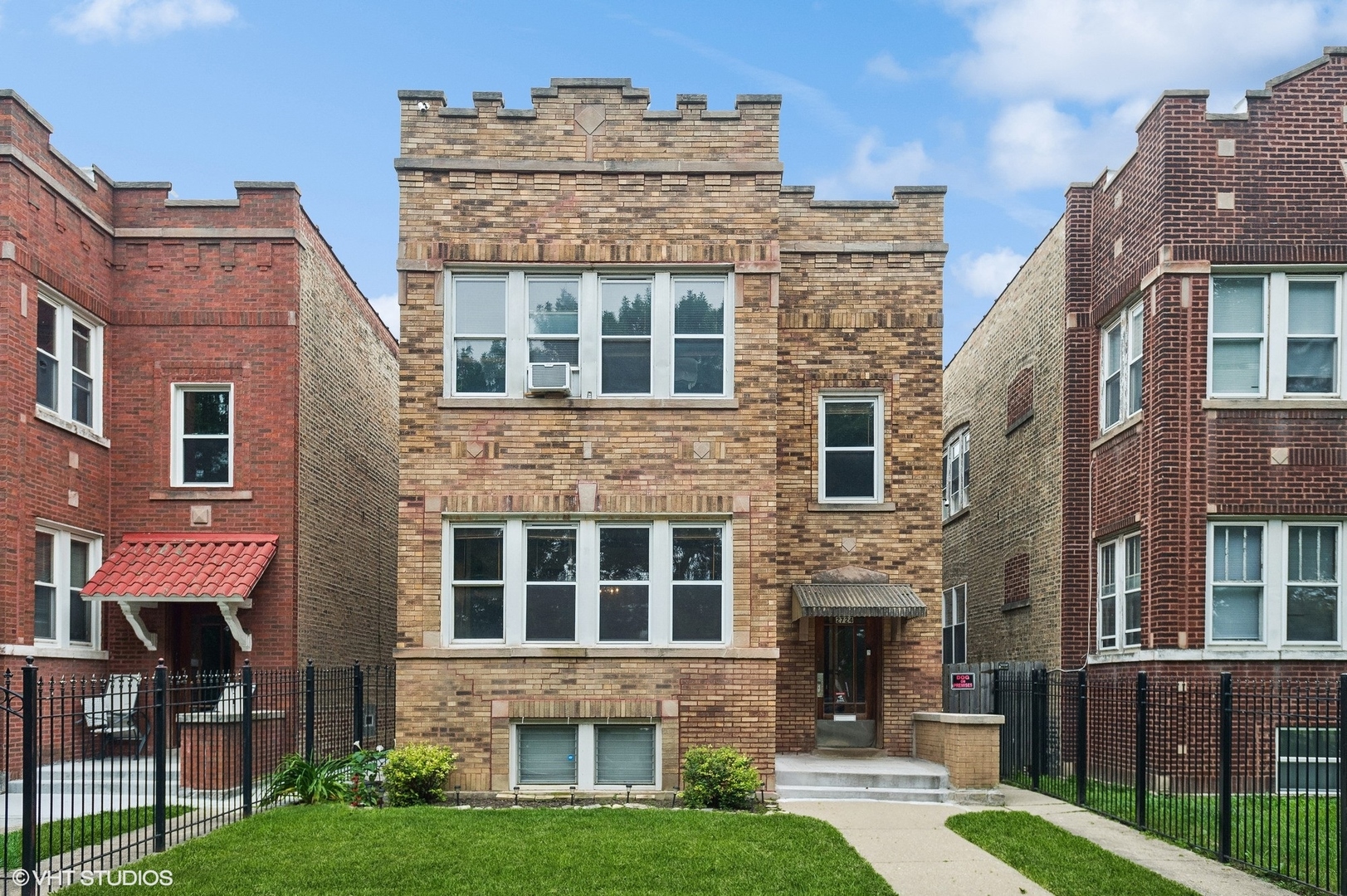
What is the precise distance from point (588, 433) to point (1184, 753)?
27.5ft

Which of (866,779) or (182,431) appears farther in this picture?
(182,431)

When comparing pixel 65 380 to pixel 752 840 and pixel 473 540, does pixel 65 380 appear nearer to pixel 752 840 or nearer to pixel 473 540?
pixel 473 540

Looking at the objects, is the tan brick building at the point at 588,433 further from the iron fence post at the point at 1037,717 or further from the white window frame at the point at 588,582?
the iron fence post at the point at 1037,717

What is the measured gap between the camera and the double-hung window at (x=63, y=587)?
1784 centimetres

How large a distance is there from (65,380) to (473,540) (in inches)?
262

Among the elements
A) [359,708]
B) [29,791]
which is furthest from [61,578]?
[29,791]

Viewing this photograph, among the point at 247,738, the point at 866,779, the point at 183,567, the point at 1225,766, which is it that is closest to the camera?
the point at 1225,766

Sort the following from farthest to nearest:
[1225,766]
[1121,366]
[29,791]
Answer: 1. [1121,366]
2. [1225,766]
3. [29,791]

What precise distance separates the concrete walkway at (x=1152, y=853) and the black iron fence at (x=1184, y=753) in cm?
22

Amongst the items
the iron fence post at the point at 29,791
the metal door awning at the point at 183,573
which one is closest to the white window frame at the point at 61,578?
the metal door awning at the point at 183,573

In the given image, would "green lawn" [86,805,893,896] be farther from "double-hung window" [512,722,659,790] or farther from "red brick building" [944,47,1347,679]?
"red brick building" [944,47,1347,679]

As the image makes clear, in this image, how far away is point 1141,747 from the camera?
1406 cm

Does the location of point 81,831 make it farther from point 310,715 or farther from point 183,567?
point 183,567

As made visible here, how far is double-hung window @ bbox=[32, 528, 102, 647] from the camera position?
703 inches
